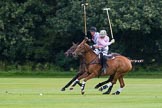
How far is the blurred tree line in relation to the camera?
5981 cm

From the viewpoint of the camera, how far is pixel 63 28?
200 ft

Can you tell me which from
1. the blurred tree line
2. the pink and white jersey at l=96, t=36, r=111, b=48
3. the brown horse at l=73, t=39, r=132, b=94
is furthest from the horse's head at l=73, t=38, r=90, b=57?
the blurred tree line

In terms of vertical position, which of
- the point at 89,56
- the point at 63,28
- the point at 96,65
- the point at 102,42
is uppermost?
the point at 102,42

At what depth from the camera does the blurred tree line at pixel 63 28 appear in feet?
196

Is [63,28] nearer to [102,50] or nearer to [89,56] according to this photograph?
[102,50]

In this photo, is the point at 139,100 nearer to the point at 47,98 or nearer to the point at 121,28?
the point at 47,98

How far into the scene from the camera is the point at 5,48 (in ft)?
207

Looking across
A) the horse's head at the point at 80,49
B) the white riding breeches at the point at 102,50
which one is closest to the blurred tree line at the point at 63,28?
the white riding breeches at the point at 102,50

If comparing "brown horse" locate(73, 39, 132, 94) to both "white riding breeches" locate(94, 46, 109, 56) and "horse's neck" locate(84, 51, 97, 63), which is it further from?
"white riding breeches" locate(94, 46, 109, 56)

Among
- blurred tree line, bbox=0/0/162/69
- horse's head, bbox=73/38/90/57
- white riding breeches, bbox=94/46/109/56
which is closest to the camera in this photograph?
horse's head, bbox=73/38/90/57

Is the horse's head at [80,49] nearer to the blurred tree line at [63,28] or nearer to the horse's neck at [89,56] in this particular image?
the horse's neck at [89,56]

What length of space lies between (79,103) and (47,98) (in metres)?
2.64

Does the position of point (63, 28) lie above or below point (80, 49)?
below

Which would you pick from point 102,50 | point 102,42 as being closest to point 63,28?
point 102,50
